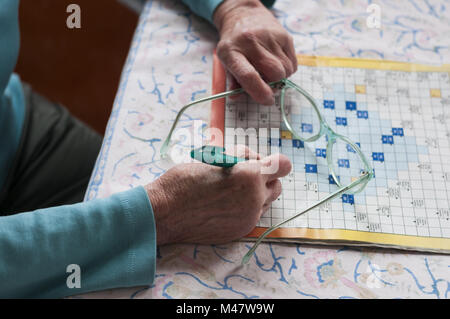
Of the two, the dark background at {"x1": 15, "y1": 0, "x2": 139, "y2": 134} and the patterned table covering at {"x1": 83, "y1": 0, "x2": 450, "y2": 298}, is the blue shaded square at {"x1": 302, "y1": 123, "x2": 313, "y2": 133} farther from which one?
the dark background at {"x1": 15, "y1": 0, "x2": 139, "y2": 134}

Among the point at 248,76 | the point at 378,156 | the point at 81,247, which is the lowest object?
the point at 81,247

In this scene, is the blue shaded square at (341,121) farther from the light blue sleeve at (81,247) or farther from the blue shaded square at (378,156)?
the light blue sleeve at (81,247)

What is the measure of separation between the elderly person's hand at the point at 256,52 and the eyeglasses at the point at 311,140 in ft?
0.08

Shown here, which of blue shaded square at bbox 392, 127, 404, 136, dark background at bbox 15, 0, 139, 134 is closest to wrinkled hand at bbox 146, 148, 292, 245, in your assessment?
blue shaded square at bbox 392, 127, 404, 136

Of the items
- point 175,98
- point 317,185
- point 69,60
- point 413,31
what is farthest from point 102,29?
point 317,185

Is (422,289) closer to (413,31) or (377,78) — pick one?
(377,78)

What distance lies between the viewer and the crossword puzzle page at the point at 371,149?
670mm

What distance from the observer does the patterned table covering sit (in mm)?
631

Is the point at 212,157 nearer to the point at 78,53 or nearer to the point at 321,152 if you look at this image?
the point at 321,152

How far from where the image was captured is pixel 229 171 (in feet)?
2.14

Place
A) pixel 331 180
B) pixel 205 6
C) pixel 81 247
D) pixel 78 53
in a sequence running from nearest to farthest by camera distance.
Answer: pixel 81 247
pixel 331 180
pixel 205 6
pixel 78 53

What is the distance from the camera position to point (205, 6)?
34.6 inches

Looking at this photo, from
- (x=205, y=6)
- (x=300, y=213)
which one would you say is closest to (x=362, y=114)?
(x=300, y=213)

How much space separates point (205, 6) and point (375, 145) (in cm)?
41
